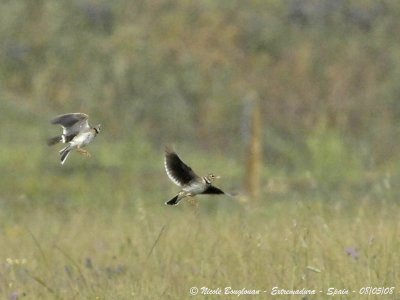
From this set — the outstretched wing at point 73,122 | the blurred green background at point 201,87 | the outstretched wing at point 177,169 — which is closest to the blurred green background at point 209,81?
the blurred green background at point 201,87

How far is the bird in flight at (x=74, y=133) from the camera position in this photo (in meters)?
3.07

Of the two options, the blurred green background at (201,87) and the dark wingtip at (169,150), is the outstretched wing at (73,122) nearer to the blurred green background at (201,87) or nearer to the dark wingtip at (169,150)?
the dark wingtip at (169,150)

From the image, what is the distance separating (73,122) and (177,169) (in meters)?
0.44

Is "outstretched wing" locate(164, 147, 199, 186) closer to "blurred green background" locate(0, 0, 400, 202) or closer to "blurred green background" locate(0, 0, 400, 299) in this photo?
"blurred green background" locate(0, 0, 400, 299)

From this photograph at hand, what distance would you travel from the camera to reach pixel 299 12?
1939 cm

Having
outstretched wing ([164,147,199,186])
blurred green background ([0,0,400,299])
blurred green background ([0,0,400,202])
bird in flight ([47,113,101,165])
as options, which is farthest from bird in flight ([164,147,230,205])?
blurred green background ([0,0,400,202])

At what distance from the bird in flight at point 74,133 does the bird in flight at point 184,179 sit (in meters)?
0.25

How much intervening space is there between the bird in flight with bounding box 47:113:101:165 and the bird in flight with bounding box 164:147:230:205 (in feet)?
0.81

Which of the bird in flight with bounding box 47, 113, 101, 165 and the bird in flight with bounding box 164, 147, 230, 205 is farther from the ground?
the bird in flight with bounding box 47, 113, 101, 165

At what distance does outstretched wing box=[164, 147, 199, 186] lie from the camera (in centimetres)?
306

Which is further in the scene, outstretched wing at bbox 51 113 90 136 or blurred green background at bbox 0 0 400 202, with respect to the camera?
blurred green background at bbox 0 0 400 202

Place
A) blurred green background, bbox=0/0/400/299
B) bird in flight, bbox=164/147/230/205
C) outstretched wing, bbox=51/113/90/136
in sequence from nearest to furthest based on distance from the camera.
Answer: bird in flight, bbox=164/147/230/205
outstretched wing, bbox=51/113/90/136
blurred green background, bbox=0/0/400/299

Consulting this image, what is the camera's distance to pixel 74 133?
10.6 ft

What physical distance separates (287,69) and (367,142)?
2.32 m
